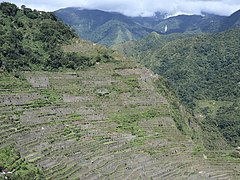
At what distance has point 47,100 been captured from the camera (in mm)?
37844

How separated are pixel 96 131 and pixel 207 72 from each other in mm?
90101

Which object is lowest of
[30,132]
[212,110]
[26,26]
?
[212,110]

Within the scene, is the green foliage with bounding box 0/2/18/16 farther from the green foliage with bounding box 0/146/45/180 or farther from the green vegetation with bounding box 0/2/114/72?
the green foliage with bounding box 0/146/45/180

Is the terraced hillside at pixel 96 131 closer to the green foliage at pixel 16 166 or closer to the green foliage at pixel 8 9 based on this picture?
the green foliage at pixel 16 166

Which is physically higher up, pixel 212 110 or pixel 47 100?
pixel 47 100

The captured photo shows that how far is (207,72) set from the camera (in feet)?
393

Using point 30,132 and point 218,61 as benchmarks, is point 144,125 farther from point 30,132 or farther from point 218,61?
point 218,61

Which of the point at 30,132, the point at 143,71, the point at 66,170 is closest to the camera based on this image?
the point at 66,170

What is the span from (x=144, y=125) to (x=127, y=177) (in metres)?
10.1

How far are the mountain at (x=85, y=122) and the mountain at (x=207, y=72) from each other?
3563 centimetres

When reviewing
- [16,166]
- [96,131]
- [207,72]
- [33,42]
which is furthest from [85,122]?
[207,72]

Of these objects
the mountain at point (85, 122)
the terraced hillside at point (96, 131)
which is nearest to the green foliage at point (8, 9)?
the mountain at point (85, 122)

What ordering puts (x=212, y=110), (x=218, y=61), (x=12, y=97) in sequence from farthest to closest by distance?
(x=218, y=61) → (x=212, y=110) → (x=12, y=97)

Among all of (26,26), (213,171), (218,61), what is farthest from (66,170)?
(218,61)
